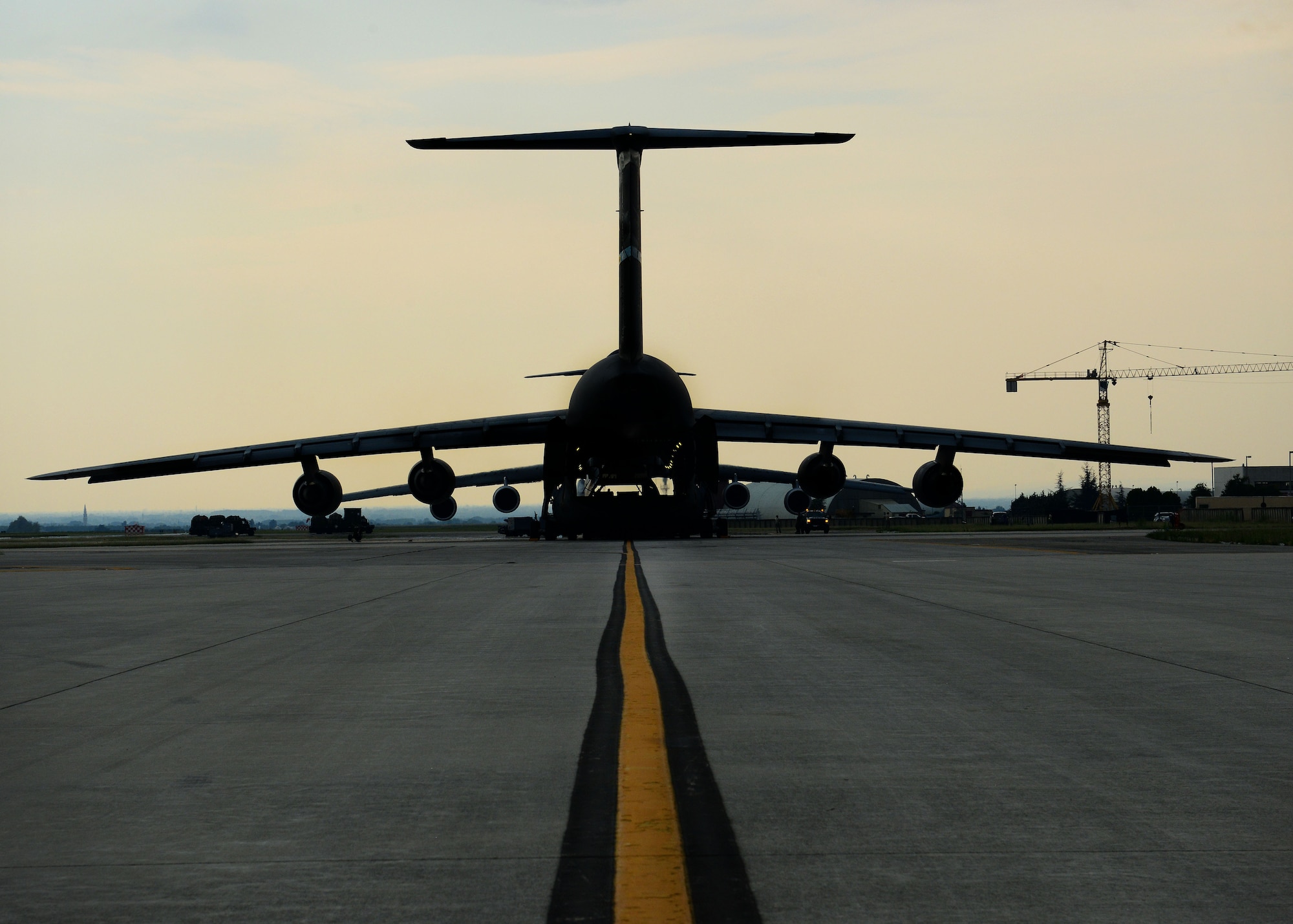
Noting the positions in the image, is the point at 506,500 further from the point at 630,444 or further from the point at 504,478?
the point at 630,444

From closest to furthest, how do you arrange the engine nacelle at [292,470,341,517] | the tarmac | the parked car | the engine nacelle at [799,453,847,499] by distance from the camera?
the tarmac < the engine nacelle at [292,470,341,517] < the engine nacelle at [799,453,847,499] < the parked car

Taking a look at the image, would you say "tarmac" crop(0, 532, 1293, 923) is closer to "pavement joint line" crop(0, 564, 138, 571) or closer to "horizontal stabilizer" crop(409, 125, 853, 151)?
"pavement joint line" crop(0, 564, 138, 571)

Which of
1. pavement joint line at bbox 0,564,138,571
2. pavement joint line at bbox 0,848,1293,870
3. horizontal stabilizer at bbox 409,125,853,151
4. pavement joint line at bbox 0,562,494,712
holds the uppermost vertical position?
horizontal stabilizer at bbox 409,125,853,151

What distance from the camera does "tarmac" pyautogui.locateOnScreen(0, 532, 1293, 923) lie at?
3543 mm

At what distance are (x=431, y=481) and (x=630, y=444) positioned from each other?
22.5 ft

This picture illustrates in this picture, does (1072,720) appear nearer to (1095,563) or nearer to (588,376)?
(1095,563)

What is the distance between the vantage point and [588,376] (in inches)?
1329

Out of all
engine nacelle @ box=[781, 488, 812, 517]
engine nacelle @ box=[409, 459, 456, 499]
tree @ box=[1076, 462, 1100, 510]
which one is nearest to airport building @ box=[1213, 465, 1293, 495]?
tree @ box=[1076, 462, 1100, 510]

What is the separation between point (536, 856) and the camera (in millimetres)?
3836

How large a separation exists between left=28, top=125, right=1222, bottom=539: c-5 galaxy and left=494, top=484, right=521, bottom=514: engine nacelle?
2164 cm

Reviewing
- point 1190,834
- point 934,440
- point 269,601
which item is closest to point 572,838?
point 1190,834

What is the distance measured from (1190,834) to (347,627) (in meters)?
8.03

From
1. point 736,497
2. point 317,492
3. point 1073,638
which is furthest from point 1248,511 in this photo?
point 1073,638

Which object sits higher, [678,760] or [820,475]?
[820,475]
